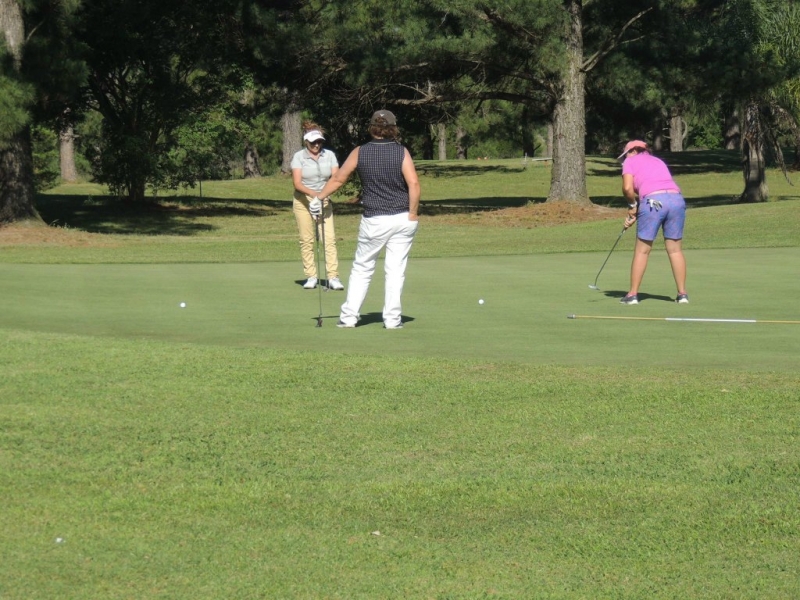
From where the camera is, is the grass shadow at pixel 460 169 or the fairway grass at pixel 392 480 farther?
the grass shadow at pixel 460 169

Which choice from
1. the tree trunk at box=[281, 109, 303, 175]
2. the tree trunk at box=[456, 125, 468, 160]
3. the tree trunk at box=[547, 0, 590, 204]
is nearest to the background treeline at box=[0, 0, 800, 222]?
the tree trunk at box=[547, 0, 590, 204]

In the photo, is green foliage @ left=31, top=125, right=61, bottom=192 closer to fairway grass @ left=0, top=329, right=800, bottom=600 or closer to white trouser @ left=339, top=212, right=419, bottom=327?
white trouser @ left=339, top=212, right=419, bottom=327

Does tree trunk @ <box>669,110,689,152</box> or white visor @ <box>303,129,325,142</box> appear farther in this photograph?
tree trunk @ <box>669,110,689,152</box>

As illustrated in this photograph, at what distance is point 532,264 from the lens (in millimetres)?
16734

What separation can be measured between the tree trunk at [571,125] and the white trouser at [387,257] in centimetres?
2083

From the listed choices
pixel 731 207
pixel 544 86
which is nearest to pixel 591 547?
pixel 731 207

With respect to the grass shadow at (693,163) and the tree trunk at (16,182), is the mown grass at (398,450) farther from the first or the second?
the grass shadow at (693,163)

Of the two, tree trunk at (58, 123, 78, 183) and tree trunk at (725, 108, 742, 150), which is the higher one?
tree trunk at (725, 108, 742, 150)

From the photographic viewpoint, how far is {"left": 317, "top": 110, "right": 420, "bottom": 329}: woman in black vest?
33.8 feet

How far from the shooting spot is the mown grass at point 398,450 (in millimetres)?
4555

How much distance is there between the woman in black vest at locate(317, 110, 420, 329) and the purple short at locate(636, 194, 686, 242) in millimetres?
3118

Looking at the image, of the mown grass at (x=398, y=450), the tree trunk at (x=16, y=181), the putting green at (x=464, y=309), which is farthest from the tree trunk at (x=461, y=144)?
the mown grass at (x=398, y=450)

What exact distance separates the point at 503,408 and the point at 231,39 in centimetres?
2686

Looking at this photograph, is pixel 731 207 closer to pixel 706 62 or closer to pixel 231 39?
pixel 706 62
